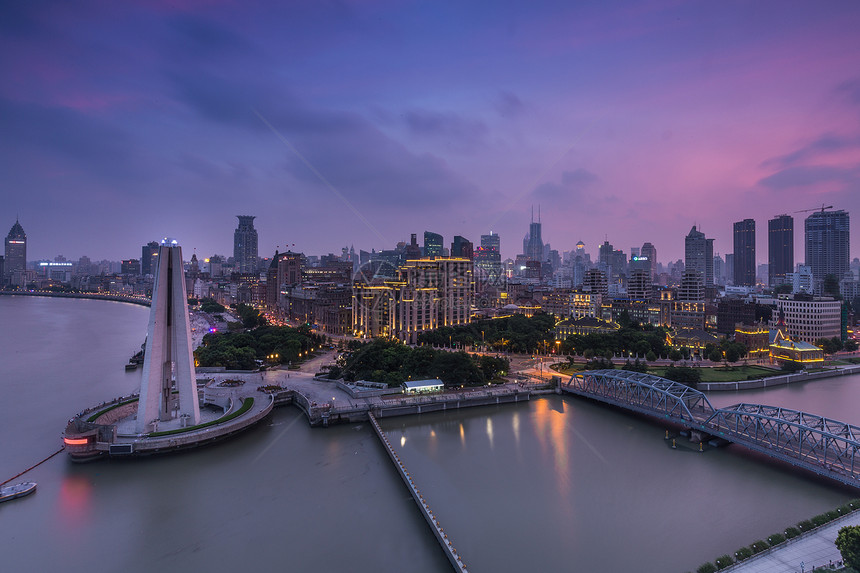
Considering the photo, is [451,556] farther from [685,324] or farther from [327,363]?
[685,324]

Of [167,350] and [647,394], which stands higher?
[167,350]

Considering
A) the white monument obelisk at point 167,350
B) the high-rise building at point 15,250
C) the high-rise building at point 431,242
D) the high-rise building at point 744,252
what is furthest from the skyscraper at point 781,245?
the high-rise building at point 15,250

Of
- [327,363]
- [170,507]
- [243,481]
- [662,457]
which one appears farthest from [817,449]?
[327,363]

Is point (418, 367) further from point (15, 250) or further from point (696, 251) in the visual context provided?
point (15, 250)

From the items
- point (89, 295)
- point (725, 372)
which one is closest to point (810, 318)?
point (725, 372)

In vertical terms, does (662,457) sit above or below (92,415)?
below

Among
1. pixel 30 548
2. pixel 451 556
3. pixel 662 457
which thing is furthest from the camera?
pixel 662 457
